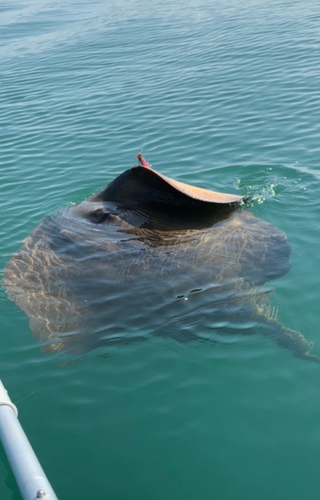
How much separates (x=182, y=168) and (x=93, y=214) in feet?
11.8

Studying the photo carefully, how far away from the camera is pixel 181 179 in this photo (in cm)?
1080

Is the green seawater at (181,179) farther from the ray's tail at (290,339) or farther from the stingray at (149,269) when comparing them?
the stingray at (149,269)

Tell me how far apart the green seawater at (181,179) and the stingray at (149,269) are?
7.7 inches

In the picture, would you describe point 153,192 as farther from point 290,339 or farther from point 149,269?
point 290,339

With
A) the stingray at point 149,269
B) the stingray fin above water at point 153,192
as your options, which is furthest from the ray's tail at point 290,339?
the stingray fin above water at point 153,192

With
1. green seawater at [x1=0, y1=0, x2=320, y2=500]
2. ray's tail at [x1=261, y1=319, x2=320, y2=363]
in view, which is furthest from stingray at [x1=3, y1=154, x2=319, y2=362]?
green seawater at [x1=0, y1=0, x2=320, y2=500]

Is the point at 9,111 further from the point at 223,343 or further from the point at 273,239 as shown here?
the point at 223,343

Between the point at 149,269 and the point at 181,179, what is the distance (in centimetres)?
396

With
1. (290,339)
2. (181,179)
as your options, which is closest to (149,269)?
(290,339)

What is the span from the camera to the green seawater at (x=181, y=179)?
5.27 metres

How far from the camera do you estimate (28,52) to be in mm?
22953

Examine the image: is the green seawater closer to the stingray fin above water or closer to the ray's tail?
the ray's tail

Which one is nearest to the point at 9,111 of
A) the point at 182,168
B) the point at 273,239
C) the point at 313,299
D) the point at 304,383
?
the point at 182,168

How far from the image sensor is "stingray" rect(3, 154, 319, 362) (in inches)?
259
